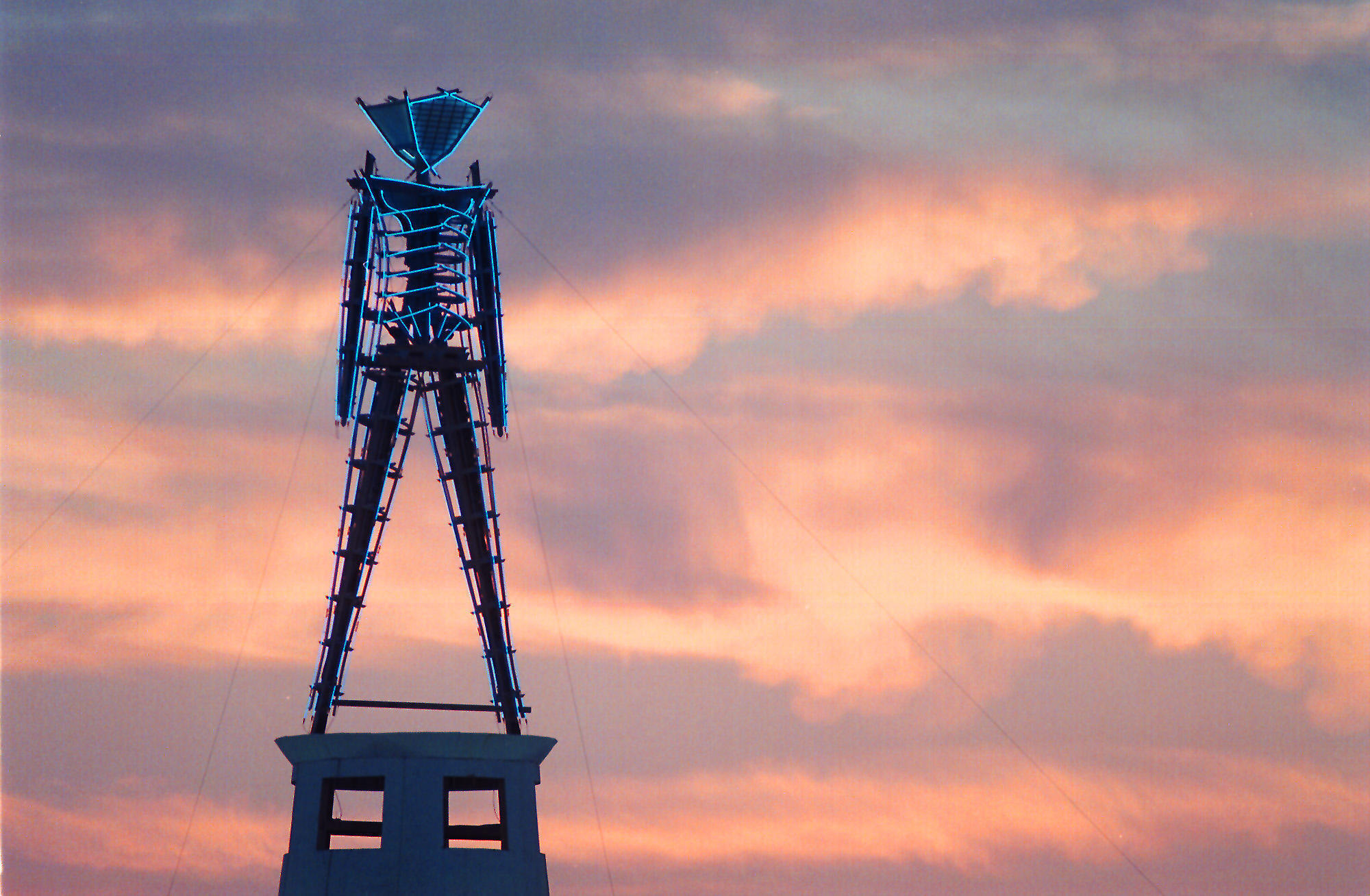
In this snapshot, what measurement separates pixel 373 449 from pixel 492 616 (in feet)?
26.9

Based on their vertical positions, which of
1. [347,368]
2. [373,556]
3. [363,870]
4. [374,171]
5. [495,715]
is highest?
[374,171]

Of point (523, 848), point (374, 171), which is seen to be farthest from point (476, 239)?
point (523, 848)

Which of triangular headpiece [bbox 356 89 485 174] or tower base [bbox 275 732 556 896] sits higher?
triangular headpiece [bbox 356 89 485 174]

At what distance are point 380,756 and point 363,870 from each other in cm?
439

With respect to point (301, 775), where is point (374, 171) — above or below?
above

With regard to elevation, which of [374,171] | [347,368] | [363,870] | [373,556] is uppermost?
[374,171]

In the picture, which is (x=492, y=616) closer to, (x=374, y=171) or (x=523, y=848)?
(x=523, y=848)

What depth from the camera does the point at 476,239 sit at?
81.6 metres

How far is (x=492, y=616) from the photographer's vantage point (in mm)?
82000

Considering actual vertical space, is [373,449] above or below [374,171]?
below

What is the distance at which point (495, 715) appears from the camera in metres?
82.3

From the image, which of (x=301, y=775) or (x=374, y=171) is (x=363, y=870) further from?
(x=374, y=171)

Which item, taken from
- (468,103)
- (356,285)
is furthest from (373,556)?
(468,103)

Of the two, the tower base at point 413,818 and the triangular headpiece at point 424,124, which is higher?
the triangular headpiece at point 424,124
